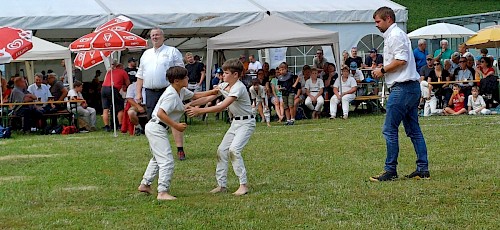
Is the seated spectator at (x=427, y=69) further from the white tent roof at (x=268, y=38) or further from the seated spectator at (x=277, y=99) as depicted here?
the seated spectator at (x=277, y=99)

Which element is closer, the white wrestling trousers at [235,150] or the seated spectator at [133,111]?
the white wrestling trousers at [235,150]

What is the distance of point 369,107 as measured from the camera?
21312 millimetres

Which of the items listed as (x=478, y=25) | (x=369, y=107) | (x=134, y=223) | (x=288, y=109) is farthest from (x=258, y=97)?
(x=478, y=25)

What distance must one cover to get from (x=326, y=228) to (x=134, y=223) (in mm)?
1439

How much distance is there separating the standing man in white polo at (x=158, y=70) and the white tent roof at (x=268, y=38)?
8.24m

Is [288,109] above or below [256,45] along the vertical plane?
below

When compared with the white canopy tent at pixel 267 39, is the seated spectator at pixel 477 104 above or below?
below

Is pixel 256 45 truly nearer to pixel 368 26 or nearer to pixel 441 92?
pixel 441 92

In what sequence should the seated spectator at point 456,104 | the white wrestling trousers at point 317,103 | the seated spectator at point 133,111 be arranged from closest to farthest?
the seated spectator at point 133,111 < the seated spectator at point 456,104 < the white wrestling trousers at point 317,103

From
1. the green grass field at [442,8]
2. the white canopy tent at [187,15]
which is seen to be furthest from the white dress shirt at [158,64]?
the green grass field at [442,8]

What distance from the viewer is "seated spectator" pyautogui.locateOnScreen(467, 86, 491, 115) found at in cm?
1894

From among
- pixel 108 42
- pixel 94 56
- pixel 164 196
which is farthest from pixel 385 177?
pixel 94 56

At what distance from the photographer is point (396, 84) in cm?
842

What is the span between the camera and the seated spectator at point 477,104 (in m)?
18.9
